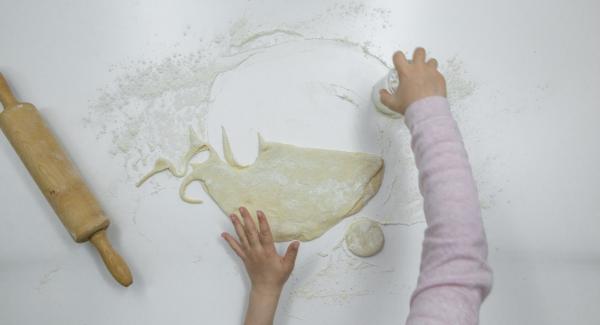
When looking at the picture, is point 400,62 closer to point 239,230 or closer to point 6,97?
point 239,230

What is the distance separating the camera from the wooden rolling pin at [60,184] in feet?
2.03

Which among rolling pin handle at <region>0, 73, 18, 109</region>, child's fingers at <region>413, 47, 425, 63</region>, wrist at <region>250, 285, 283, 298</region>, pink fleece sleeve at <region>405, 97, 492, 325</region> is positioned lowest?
wrist at <region>250, 285, 283, 298</region>

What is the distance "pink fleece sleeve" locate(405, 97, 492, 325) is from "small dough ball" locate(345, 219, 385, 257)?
160mm

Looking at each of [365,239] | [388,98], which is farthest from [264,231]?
[388,98]

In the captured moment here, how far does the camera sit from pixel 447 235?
19.3 inches

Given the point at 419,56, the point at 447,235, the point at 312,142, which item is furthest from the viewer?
the point at 312,142

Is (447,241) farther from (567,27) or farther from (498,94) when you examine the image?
(567,27)

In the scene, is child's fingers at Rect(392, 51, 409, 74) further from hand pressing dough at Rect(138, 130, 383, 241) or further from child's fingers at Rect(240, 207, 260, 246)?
child's fingers at Rect(240, 207, 260, 246)

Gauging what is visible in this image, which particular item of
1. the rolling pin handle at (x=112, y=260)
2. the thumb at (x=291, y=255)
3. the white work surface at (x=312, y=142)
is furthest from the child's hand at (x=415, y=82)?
the rolling pin handle at (x=112, y=260)

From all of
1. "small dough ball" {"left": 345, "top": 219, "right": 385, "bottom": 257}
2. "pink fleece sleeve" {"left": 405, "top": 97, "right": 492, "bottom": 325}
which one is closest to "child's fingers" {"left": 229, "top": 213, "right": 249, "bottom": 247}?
"small dough ball" {"left": 345, "top": 219, "right": 385, "bottom": 257}

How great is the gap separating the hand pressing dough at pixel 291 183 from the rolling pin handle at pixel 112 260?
111 mm

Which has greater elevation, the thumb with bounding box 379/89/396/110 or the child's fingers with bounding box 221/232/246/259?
the thumb with bounding box 379/89/396/110

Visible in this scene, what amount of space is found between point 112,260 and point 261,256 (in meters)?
0.22

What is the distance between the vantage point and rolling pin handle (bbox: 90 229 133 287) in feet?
2.06
